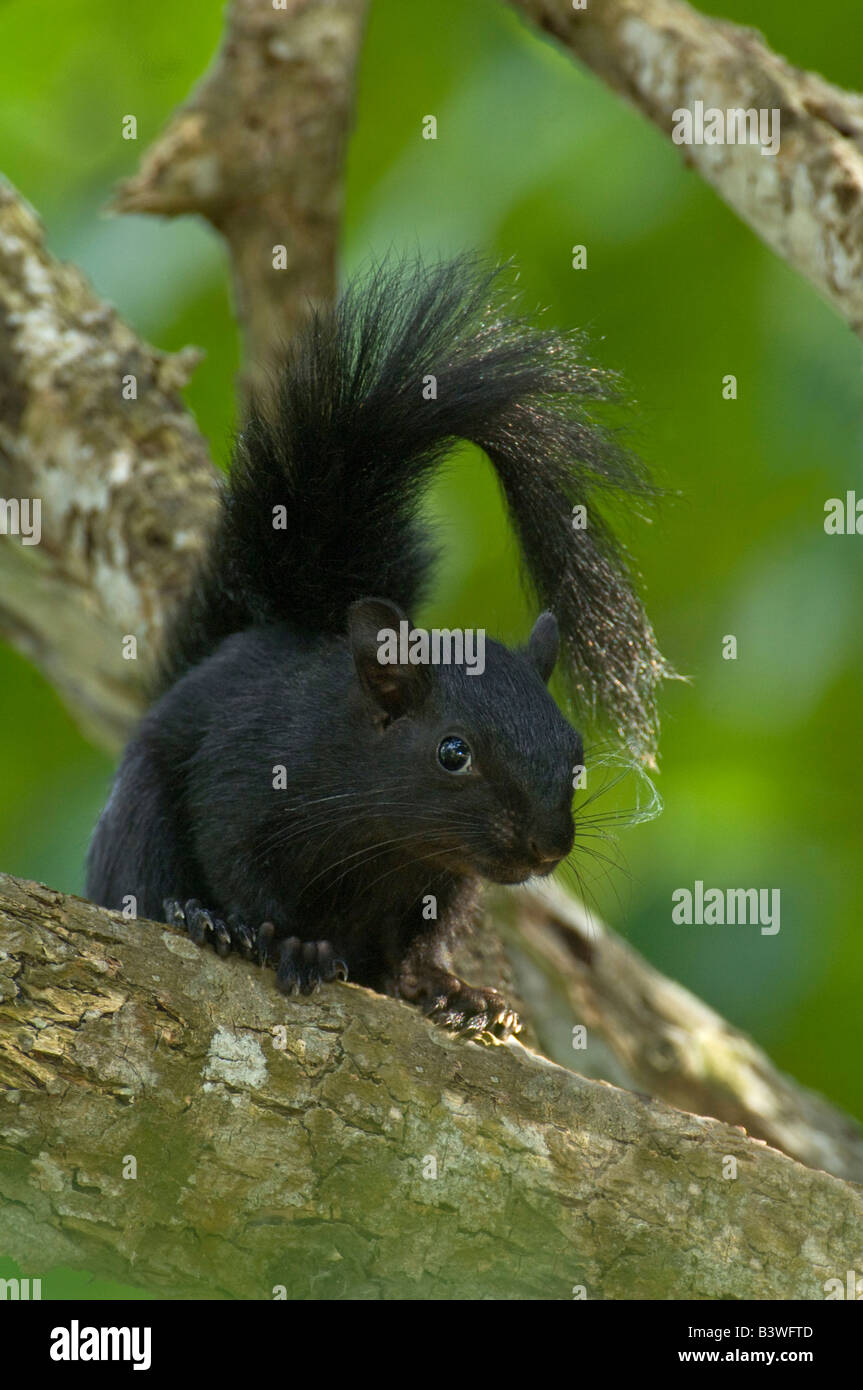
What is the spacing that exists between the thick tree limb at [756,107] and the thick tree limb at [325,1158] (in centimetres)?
217

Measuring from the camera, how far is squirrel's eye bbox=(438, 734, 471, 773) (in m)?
3.30

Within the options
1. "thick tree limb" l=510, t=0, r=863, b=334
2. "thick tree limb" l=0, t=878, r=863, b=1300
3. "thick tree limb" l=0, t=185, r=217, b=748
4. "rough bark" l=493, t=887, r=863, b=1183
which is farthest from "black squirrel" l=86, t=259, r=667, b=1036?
"rough bark" l=493, t=887, r=863, b=1183

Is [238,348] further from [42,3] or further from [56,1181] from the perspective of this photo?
[56,1181]

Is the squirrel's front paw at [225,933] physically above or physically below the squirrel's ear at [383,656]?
below

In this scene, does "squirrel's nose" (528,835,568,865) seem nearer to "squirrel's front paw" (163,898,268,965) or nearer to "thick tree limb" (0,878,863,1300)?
"thick tree limb" (0,878,863,1300)

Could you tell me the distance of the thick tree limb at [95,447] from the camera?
4.84 m

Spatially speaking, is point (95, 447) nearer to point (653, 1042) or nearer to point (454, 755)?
point (454, 755)

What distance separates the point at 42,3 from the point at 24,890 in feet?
16.7

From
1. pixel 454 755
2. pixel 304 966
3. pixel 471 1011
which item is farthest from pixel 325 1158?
pixel 454 755

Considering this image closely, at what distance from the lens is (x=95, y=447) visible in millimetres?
4859

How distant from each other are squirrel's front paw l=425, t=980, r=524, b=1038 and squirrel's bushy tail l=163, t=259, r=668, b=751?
0.78m

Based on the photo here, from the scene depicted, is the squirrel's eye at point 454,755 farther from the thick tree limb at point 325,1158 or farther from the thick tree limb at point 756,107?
the thick tree limb at point 756,107

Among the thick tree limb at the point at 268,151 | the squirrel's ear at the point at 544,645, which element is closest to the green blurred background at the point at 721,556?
the thick tree limb at the point at 268,151
